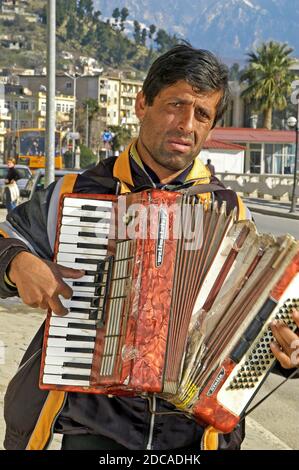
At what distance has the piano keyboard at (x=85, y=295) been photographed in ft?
8.85

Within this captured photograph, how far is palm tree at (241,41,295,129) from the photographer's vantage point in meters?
62.6

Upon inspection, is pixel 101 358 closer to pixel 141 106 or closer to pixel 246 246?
pixel 246 246

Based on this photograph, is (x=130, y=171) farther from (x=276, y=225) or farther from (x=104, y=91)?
(x=104, y=91)

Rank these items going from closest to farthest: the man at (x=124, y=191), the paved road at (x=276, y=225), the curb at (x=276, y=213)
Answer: the man at (x=124, y=191), the paved road at (x=276, y=225), the curb at (x=276, y=213)

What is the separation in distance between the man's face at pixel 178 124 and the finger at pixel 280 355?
666mm

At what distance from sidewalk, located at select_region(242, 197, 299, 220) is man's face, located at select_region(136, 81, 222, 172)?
2700cm

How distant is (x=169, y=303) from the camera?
105 inches

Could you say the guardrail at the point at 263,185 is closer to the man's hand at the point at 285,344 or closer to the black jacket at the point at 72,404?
the black jacket at the point at 72,404

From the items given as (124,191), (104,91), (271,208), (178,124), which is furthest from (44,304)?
(104,91)

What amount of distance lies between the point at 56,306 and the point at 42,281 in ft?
0.29

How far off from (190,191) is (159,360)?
1.87ft

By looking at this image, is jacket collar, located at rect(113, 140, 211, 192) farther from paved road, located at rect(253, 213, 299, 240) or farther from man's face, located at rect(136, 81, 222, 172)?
paved road, located at rect(253, 213, 299, 240)

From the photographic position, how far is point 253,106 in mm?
66250

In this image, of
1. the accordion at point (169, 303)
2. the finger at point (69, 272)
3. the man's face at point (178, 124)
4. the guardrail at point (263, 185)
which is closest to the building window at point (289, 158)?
the guardrail at point (263, 185)
